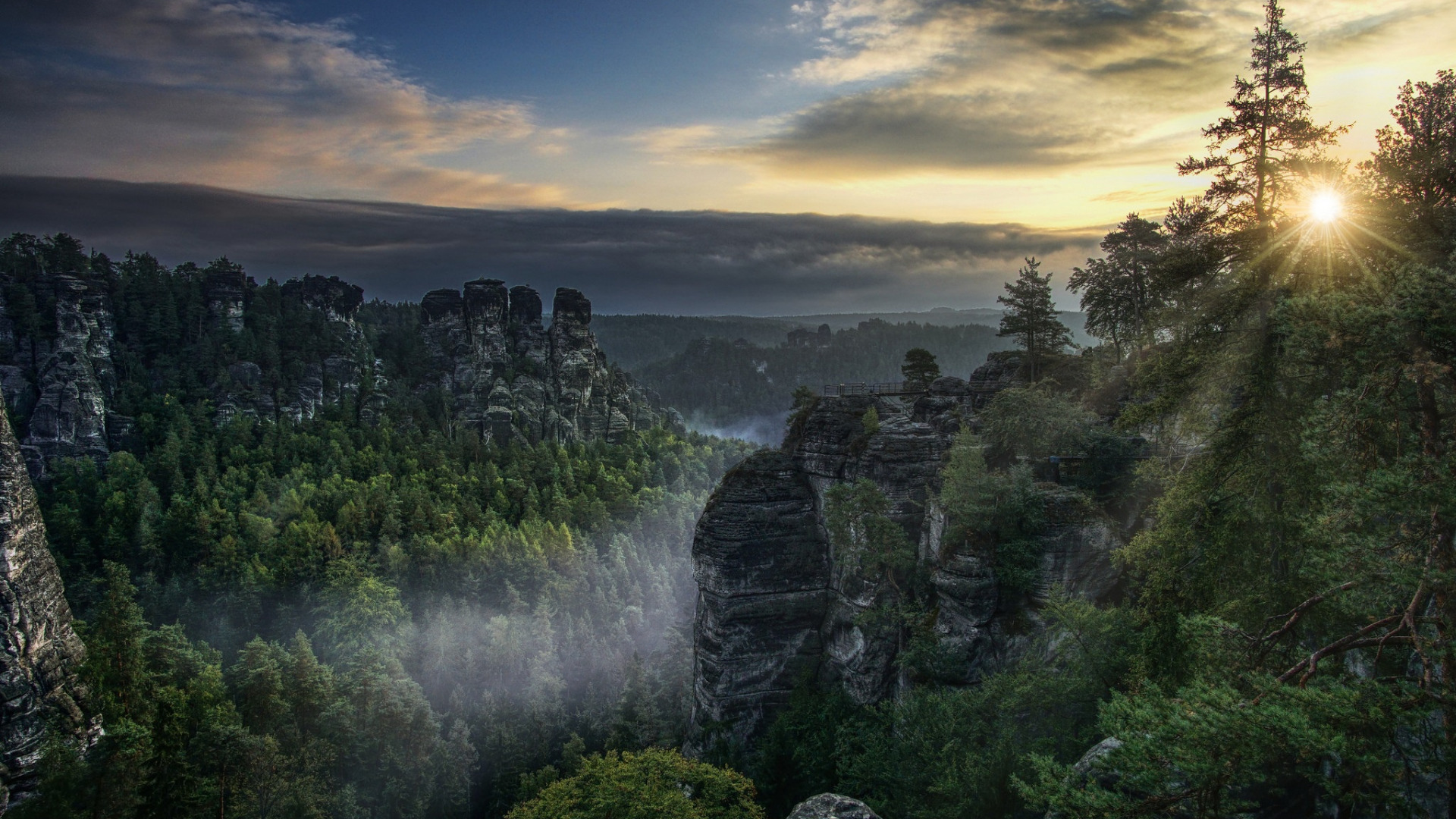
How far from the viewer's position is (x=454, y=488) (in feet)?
243

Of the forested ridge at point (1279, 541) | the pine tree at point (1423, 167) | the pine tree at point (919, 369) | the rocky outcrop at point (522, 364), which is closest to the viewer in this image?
the forested ridge at point (1279, 541)

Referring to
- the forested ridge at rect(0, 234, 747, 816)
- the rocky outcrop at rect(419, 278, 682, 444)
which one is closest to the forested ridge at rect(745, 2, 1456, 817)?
the forested ridge at rect(0, 234, 747, 816)

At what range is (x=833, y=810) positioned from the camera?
18547mm

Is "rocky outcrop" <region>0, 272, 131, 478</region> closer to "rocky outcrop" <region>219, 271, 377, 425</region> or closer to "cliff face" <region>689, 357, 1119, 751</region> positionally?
"rocky outcrop" <region>219, 271, 377, 425</region>

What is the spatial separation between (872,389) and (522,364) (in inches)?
2946

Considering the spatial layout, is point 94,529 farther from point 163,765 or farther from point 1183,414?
point 1183,414

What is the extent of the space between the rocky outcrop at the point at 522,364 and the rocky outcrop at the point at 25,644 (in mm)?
66136

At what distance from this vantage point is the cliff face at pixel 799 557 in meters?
35.4

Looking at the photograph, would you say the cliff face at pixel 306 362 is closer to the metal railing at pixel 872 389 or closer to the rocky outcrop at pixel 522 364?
the rocky outcrop at pixel 522 364

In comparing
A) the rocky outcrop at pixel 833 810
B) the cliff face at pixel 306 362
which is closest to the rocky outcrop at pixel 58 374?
the cliff face at pixel 306 362

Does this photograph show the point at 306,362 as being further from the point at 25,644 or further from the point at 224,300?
the point at 25,644

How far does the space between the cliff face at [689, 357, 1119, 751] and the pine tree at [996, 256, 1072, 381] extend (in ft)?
8.57

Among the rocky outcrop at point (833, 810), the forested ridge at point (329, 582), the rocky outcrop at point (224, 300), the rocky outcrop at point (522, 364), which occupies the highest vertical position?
the rocky outcrop at point (224, 300)

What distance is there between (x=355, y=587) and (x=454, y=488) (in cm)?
2087
